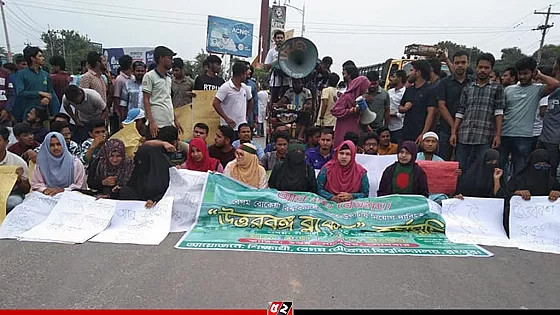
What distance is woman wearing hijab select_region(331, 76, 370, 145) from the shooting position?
6.07 metres

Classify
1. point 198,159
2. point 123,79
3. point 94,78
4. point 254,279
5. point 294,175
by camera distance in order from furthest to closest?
1. point 123,79
2. point 94,78
3. point 294,175
4. point 198,159
5. point 254,279

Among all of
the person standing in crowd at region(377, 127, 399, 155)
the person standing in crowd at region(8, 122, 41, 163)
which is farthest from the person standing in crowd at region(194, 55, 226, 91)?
the person standing in crowd at region(377, 127, 399, 155)

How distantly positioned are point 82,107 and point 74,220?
2.53 m

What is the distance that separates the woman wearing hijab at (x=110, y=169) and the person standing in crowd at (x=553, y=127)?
4808 mm

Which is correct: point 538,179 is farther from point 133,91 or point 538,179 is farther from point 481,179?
point 133,91

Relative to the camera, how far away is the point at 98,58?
21.0 ft

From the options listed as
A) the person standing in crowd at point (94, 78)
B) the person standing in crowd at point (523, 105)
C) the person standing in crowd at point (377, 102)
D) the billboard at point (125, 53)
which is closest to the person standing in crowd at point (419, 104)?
the person standing in crowd at point (377, 102)

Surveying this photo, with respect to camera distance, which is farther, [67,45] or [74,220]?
[67,45]

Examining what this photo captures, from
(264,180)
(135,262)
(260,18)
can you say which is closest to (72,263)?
(135,262)

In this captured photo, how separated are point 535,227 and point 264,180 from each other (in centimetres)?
277

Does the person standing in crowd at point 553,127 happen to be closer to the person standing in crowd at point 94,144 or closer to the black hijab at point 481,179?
the black hijab at point 481,179

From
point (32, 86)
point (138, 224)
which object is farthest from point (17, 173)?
point (32, 86)

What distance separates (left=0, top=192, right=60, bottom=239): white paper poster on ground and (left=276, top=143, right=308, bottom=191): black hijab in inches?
92.6

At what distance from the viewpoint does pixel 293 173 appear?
185 inches
